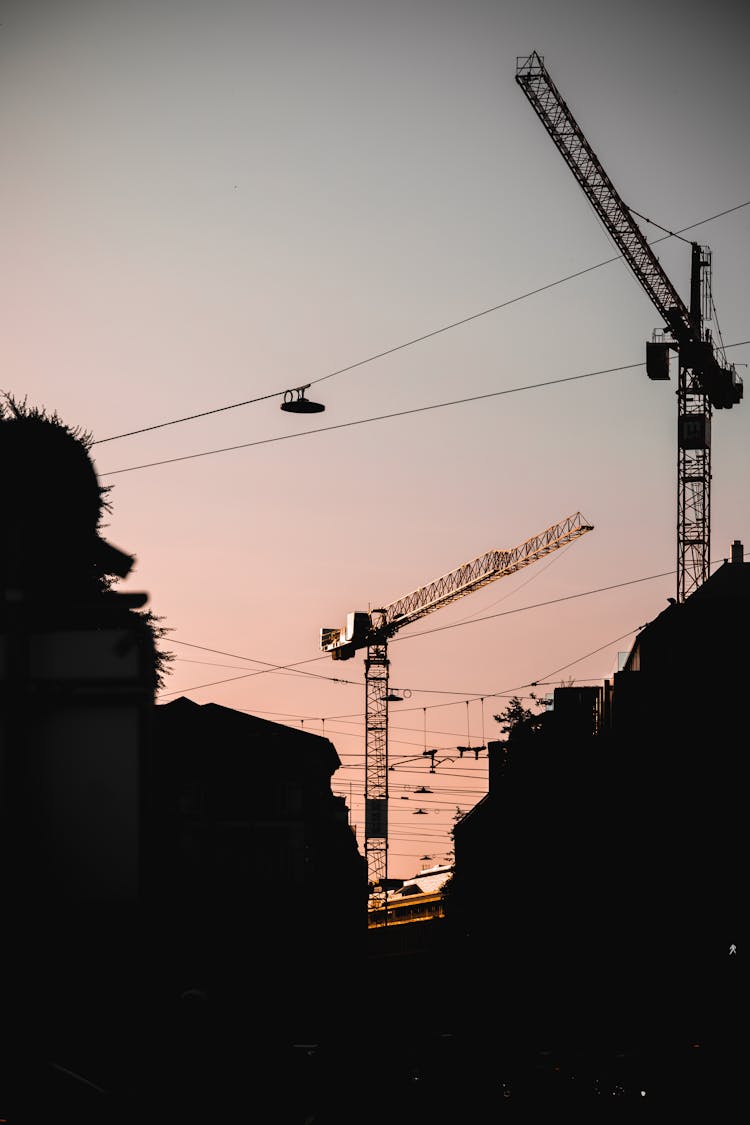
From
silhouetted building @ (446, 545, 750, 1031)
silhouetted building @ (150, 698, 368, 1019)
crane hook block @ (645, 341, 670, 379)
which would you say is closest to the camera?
silhouetted building @ (446, 545, 750, 1031)

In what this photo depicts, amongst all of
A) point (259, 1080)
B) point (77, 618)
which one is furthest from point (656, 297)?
point (77, 618)

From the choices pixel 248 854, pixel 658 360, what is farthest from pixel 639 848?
pixel 658 360

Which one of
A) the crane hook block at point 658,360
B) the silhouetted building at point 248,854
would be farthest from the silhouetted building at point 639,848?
the crane hook block at point 658,360

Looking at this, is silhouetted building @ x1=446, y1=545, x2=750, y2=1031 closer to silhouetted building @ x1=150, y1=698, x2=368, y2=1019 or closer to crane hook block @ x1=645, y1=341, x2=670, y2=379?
silhouetted building @ x1=150, y1=698, x2=368, y2=1019

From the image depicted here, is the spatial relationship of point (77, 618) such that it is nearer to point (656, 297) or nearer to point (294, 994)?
point (294, 994)

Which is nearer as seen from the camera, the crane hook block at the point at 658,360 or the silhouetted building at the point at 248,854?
the silhouetted building at the point at 248,854

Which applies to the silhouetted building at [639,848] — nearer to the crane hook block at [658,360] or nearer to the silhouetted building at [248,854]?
the silhouetted building at [248,854]

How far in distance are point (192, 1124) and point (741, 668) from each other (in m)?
39.3

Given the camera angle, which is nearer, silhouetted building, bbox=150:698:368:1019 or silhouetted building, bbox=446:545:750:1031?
silhouetted building, bbox=446:545:750:1031

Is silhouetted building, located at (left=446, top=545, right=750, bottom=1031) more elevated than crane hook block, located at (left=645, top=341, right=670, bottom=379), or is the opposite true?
crane hook block, located at (left=645, top=341, right=670, bottom=379)

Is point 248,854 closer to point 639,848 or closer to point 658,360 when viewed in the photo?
point 639,848

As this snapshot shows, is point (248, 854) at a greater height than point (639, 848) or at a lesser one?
lesser

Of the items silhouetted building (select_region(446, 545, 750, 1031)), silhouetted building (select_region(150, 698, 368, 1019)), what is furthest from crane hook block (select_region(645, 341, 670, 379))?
silhouetted building (select_region(150, 698, 368, 1019))

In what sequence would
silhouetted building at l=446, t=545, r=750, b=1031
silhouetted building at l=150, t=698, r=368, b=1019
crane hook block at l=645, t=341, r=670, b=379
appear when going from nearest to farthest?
silhouetted building at l=446, t=545, r=750, b=1031 < silhouetted building at l=150, t=698, r=368, b=1019 < crane hook block at l=645, t=341, r=670, b=379
